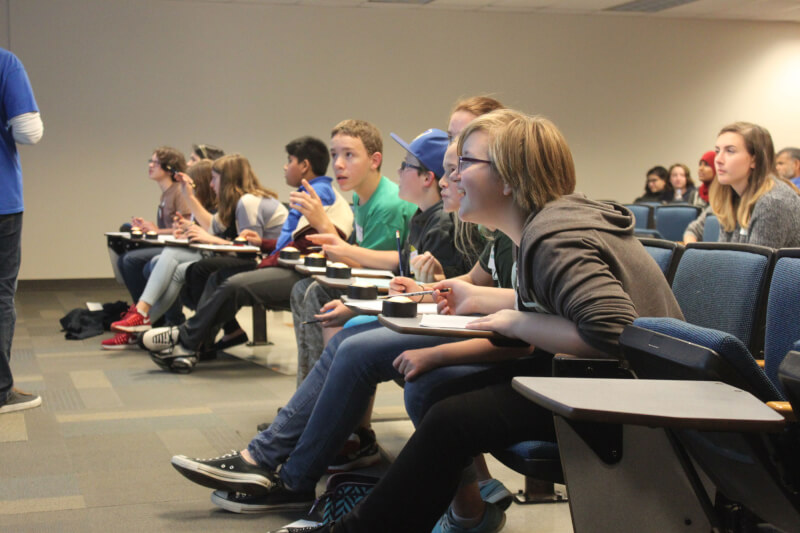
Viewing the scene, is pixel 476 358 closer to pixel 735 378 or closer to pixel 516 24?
pixel 735 378

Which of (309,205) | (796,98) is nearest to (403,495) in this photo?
(309,205)

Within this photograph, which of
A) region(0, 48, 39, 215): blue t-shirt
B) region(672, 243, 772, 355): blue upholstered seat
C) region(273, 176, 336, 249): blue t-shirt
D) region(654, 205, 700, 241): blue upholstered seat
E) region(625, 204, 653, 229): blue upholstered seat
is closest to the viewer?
region(672, 243, 772, 355): blue upholstered seat

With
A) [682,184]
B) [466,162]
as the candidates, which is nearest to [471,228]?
[466,162]

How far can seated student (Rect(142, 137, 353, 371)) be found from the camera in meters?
3.88

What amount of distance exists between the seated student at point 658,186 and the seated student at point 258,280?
237 inches

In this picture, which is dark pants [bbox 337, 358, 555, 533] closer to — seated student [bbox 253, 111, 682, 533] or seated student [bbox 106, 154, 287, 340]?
seated student [bbox 253, 111, 682, 533]

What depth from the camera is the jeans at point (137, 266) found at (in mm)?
5215

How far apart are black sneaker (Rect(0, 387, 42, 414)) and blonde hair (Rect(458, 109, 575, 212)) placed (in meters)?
2.50

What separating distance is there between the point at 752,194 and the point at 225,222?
284 cm

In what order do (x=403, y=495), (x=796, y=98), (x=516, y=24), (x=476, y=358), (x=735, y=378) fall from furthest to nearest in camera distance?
(x=796, y=98) < (x=516, y=24) < (x=476, y=358) < (x=403, y=495) < (x=735, y=378)

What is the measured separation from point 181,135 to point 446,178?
22.3ft

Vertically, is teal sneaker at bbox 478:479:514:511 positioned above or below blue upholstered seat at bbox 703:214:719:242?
below

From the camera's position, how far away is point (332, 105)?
891 cm

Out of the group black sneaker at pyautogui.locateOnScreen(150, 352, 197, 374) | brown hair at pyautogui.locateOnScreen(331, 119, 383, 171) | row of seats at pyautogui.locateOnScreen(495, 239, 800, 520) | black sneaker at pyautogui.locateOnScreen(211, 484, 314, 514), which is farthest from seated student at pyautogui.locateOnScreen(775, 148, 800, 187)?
black sneaker at pyautogui.locateOnScreen(211, 484, 314, 514)
